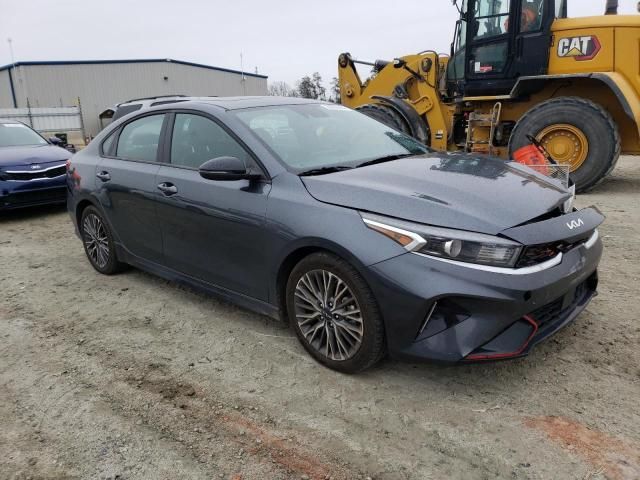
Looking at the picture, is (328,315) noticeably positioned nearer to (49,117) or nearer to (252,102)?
(252,102)

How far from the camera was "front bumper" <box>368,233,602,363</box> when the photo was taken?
2434 mm

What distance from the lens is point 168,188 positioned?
3.82 metres

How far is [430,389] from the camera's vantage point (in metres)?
2.84

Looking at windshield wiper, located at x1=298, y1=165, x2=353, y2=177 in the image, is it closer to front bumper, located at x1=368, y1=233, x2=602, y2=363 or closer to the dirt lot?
front bumper, located at x1=368, y1=233, x2=602, y2=363

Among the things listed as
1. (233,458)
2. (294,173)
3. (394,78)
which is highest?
(394,78)

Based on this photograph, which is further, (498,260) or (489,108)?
(489,108)

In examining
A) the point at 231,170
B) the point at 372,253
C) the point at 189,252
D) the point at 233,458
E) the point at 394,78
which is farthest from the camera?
the point at 394,78

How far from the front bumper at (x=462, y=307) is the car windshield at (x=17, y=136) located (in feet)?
26.7

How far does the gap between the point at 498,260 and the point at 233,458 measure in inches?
62.3

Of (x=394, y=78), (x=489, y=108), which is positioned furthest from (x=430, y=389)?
(x=394, y=78)

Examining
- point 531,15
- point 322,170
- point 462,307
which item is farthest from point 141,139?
point 531,15

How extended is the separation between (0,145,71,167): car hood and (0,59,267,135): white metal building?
24544mm

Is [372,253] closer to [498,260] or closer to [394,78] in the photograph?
[498,260]

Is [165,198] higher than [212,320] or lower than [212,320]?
higher
